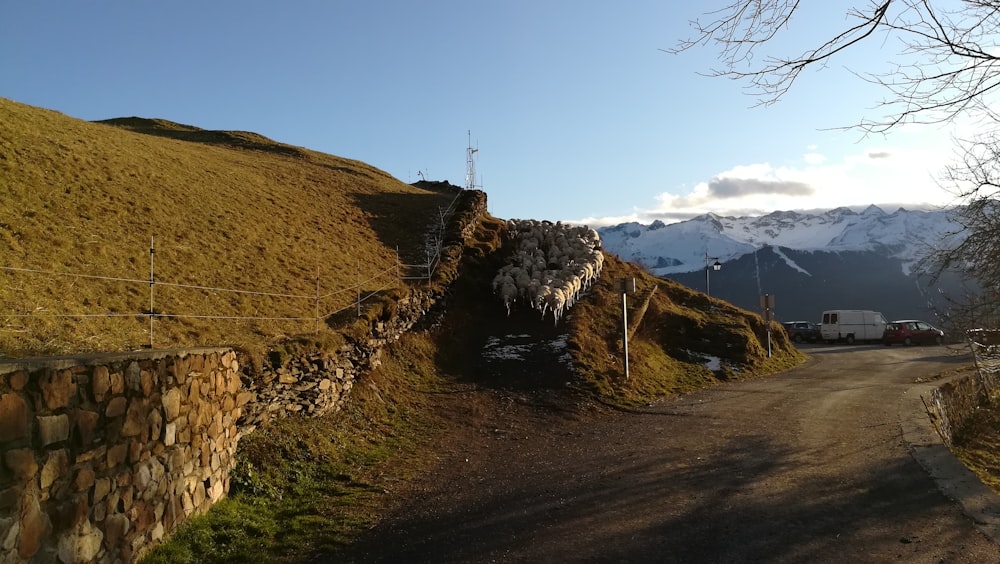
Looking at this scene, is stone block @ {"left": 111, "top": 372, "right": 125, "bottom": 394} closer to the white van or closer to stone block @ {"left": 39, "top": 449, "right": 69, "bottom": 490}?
stone block @ {"left": 39, "top": 449, "right": 69, "bottom": 490}

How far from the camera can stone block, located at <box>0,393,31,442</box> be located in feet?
13.6

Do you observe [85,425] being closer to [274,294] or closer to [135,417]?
[135,417]

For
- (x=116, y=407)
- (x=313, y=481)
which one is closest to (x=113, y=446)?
(x=116, y=407)

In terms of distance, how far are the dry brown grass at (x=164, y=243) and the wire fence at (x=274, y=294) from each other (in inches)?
1.9

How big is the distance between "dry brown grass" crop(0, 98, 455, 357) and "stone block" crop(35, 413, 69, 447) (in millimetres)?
2733

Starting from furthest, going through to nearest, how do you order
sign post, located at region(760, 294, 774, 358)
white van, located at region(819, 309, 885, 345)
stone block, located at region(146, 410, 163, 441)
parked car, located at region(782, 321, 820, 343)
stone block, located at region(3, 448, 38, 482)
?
parked car, located at region(782, 321, 820, 343)
white van, located at region(819, 309, 885, 345)
sign post, located at region(760, 294, 774, 358)
stone block, located at region(146, 410, 163, 441)
stone block, located at region(3, 448, 38, 482)

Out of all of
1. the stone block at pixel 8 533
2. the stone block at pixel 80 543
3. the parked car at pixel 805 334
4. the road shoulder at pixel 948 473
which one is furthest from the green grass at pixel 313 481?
the parked car at pixel 805 334

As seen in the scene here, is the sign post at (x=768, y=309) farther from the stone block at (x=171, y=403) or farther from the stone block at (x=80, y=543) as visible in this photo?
the stone block at (x=80, y=543)

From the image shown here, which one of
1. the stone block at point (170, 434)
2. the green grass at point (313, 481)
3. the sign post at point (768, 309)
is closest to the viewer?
the stone block at point (170, 434)

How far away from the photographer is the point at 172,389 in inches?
265

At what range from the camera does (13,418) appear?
167 inches

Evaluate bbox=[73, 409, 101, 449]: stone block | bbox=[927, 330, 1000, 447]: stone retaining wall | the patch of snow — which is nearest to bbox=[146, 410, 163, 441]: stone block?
bbox=[73, 409, 101, 449]: stone block

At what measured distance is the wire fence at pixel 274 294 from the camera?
29.5 feet

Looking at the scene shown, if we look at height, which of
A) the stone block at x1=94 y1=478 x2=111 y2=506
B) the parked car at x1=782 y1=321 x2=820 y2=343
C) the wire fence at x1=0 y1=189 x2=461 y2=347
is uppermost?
the wire fence at x1=0 y1=189 x2=461 y2=347
